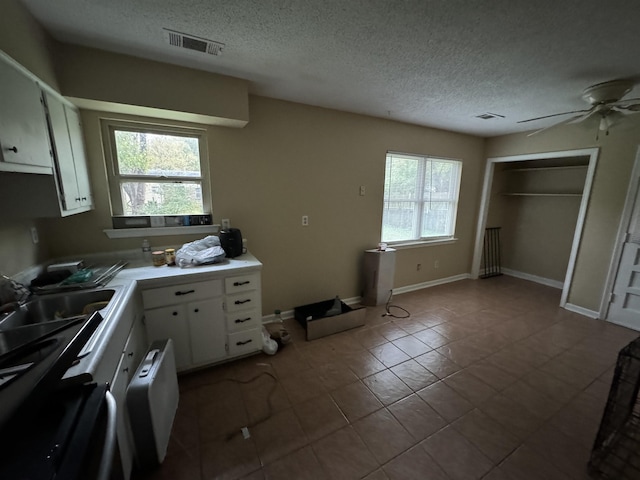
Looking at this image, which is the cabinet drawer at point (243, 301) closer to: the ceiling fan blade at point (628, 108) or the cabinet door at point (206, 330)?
the cabinet door at point (206, 330)

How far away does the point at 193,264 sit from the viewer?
2.08 metres

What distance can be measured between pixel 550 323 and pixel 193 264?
4.05 metres

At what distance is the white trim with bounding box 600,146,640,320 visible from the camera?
2785 mm

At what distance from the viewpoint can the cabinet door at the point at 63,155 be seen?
1.53 m

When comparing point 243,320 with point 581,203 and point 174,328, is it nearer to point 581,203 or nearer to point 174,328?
point 174,328

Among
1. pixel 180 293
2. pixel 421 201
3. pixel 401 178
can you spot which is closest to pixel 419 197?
pixel 421 201

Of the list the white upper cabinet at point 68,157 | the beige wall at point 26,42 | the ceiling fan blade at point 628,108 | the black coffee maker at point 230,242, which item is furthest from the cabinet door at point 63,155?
the ceiling fan blade at point 628,108

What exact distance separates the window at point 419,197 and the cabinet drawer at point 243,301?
2.12 metres

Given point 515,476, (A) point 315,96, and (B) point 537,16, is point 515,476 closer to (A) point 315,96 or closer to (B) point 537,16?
(B) point 537,16

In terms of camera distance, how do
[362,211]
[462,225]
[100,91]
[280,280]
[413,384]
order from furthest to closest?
[462,225] < [362,211] < [280,280] < [413,384] < [100,91]

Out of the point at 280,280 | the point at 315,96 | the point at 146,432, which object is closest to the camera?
the point at 146,432

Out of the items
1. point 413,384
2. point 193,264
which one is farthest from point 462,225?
point 193,264

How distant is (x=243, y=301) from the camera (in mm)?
2174

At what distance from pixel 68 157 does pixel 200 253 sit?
105 cm
